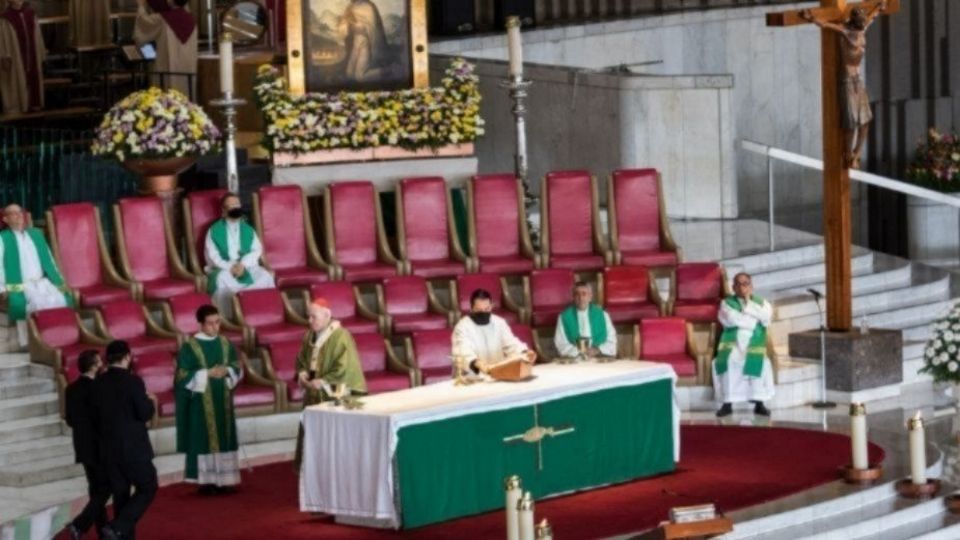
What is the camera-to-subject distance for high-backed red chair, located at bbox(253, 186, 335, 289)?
19.9 m

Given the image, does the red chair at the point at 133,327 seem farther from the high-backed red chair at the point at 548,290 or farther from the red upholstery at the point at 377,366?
the high-backed red chair at the point at 548,290

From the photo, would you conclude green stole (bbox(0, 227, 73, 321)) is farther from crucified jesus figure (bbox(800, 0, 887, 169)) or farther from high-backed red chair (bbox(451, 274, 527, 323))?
crucified jesus figure (bbox(800, 0, 887, 169))

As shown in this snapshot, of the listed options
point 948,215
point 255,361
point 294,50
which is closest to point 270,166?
point 294,50

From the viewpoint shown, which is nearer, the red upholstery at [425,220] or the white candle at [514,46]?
the red upholstery at [425,220]

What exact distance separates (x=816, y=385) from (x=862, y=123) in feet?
6.27

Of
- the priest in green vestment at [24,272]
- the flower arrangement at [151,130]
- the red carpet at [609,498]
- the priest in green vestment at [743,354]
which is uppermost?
the flower arrangement at [151,130]

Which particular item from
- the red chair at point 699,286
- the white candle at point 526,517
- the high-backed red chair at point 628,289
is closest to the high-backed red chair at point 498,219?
the high-backed red chair at point 628,289

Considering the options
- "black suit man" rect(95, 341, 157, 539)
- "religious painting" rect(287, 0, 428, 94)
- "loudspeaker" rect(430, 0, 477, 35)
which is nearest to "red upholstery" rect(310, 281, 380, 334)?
"religious painting" rect(287, 0, 428, 94)

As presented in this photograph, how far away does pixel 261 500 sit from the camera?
1648 centimetres

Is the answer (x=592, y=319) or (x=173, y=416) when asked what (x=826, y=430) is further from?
(x=173, y=416)

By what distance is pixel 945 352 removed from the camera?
17656mm

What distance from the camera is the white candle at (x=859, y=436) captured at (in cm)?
1641

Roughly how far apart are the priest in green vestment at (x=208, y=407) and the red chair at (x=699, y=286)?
4092mm

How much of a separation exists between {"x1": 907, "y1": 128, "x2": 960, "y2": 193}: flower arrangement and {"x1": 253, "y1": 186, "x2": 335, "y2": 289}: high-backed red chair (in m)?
6.68
